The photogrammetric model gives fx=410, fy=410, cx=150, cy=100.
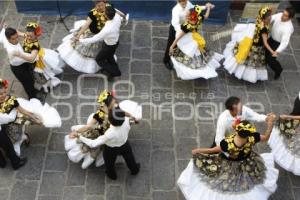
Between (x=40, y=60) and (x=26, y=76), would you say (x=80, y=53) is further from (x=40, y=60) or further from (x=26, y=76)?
(x=26, y=76)

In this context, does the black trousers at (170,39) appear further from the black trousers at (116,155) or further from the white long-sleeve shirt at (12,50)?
the white long-sleeve shirt at (12,50)

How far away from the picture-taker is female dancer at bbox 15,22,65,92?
5875mm

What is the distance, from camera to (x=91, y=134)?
541cm

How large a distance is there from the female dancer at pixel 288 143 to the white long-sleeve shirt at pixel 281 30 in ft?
3.74

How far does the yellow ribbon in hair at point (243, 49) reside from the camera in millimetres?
6664

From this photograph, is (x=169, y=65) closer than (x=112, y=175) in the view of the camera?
No

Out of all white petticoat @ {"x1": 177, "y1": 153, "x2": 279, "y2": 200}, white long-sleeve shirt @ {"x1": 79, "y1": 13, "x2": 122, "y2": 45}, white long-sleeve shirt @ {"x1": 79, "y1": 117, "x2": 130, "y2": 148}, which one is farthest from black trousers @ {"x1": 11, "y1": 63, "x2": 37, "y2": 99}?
white petticoat @ {"x1": 177, "y1": 153, "x2": 279, "y2": 200}

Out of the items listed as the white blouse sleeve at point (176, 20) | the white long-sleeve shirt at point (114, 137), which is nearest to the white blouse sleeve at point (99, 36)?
the white blouse sleeve at point (176, 20)

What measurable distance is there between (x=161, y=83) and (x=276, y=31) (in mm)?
2043

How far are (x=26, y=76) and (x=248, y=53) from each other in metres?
3.54

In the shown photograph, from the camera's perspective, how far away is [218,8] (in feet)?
26.1


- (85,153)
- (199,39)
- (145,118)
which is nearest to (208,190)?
(85,153)

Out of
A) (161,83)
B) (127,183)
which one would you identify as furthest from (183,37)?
(127,183)

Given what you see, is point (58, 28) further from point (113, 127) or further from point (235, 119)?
point (235, 119)
